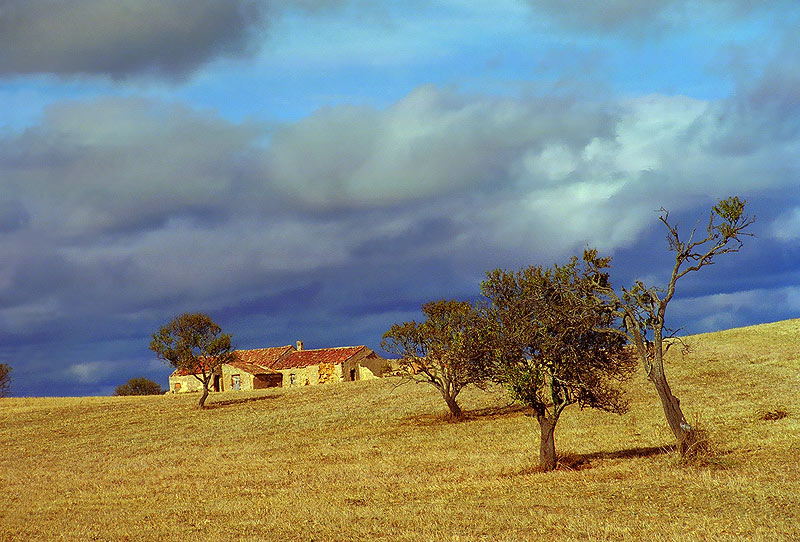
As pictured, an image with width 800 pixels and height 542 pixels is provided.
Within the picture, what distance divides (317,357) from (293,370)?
3.98 meters

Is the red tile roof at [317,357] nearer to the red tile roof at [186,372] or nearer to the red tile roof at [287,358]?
the red tile roof at [287,358]

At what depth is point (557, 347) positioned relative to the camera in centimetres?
2950

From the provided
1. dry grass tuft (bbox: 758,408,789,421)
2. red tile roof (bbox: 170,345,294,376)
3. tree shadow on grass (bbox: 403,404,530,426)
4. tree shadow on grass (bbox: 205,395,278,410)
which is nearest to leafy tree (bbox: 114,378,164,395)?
red tile roof (bbox: 170,345,294,376)

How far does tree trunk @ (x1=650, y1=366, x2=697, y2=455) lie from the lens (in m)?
27.3

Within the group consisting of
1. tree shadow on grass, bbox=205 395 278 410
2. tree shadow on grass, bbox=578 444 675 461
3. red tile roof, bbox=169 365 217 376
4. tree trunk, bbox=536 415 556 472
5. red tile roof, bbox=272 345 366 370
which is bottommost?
tree shadow on grass, bbox=578 444 675 461

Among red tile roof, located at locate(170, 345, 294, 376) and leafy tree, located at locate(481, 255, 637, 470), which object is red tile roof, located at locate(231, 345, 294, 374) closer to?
red tile roof, located at locate(170, 345, 294, 376)

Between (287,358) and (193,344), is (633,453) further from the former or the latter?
(287,358)

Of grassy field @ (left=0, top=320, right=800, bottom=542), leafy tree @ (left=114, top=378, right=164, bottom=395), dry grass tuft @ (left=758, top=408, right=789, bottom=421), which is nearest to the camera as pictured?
grassy field @ (left=0, top=320, right=800, bottom=542)

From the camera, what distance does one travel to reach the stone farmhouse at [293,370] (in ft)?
349

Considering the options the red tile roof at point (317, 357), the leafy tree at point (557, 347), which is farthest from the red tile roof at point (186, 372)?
the leafy tree at point (557, 347)

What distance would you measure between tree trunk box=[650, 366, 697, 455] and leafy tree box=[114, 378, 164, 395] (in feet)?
497

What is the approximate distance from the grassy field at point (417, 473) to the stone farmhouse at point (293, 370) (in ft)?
125

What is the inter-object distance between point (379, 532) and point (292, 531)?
8.89ft

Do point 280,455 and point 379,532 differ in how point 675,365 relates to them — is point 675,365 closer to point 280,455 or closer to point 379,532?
point 280,455
